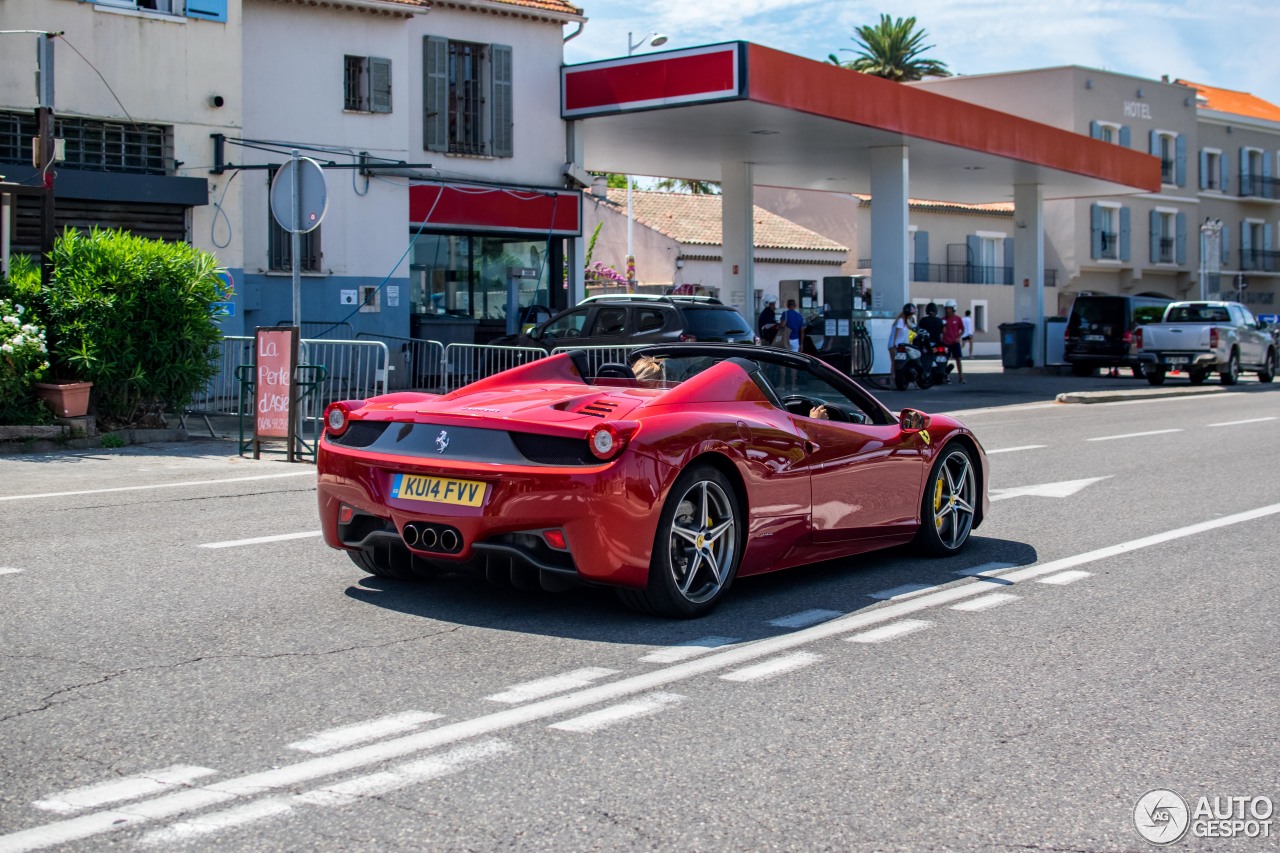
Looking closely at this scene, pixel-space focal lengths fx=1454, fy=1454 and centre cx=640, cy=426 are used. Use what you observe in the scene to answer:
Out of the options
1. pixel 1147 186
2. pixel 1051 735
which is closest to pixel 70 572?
pixel 1051 735

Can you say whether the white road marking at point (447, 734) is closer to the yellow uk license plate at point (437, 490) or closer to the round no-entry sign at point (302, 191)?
the yellow uk license plate at point (437, 490)

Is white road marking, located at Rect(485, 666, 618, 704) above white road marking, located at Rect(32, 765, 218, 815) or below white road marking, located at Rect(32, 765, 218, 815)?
above

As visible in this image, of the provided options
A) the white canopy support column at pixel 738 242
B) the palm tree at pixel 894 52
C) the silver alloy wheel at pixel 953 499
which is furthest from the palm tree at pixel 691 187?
the silver alloy wheel at pixel 953 499

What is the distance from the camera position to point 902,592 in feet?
23.8

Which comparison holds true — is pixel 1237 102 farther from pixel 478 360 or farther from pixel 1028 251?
pixel 478 360

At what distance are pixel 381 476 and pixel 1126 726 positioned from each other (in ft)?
10.7

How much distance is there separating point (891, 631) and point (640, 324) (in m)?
14.8

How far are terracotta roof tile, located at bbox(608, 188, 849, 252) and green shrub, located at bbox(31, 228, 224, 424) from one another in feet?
114

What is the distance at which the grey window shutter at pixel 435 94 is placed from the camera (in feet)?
80.4

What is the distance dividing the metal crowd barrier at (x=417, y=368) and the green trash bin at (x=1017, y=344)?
2002 cm

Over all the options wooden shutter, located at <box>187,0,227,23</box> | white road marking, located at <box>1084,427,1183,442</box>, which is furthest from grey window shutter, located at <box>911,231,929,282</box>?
wooden shutter, located at <box>187,0,227,23</box>

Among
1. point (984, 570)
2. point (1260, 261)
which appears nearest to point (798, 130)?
point (984, 570)

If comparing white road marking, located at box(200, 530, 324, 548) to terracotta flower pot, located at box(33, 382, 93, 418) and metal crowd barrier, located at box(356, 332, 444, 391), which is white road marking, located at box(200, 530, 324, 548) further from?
metal crowd barrier, located at box(356, 332, 444, 391)

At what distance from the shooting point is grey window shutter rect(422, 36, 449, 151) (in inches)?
965
